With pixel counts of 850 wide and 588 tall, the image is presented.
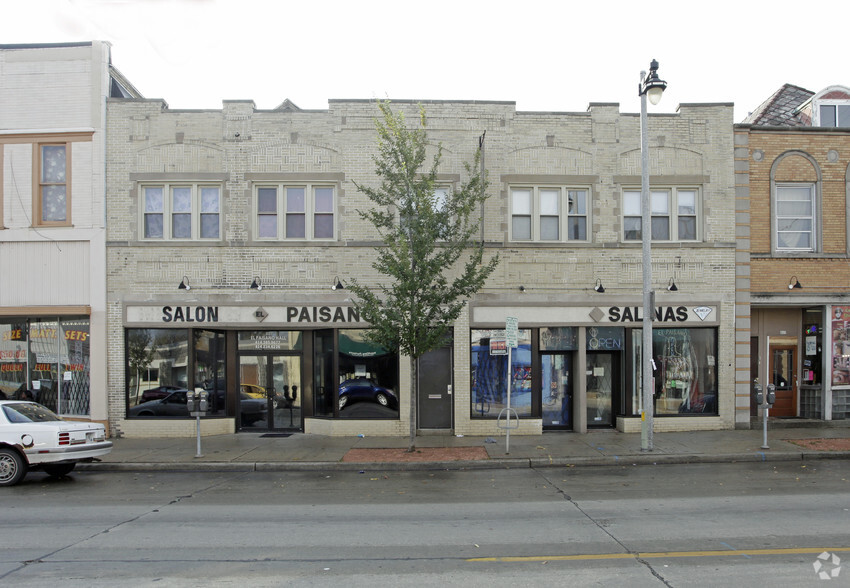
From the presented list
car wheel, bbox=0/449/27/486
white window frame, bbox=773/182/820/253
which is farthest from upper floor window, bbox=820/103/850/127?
car wheel, bbox=0/449/27/486

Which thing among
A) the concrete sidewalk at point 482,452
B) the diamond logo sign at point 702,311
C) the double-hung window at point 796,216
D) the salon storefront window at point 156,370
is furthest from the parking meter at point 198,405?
the double-hung window at point 796,216

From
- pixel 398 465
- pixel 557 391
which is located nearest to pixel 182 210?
pixel 398 465

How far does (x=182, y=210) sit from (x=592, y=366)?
11.2m

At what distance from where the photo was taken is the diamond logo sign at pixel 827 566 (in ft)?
19.2

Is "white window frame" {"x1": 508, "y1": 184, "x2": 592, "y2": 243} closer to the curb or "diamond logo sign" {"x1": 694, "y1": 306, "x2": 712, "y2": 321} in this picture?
"diamond logo sign" {"x1": 694, "y1": 306, "x2": 712, "y2": 321}

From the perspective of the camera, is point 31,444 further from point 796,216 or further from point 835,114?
point 835,114

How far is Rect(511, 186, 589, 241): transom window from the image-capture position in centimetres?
1546

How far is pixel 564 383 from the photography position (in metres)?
15.9

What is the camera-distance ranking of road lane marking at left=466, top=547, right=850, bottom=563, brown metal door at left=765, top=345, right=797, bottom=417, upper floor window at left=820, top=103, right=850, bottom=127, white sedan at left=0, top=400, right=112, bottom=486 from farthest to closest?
1. upper floor window at left=820, top=103, right=850, bottom=127
2. brown metal door at left=765, top=345, right=797, bottom=417
3. white sedan at left=0, top=400, right=112, bottom=486
4. road lane marking at left=466, top=547, right=850, bottom=563

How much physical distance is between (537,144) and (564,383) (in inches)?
244

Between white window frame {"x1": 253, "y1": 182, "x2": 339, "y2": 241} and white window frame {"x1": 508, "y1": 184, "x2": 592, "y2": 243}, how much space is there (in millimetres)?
4441

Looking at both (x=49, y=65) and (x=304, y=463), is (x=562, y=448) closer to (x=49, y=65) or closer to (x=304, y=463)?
(x=304, y=463)

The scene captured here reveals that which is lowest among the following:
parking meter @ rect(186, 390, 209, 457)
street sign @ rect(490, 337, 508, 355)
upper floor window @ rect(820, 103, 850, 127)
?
parking meter @ rect(186, 390, 209, 457)

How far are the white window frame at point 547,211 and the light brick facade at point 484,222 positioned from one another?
148mm
